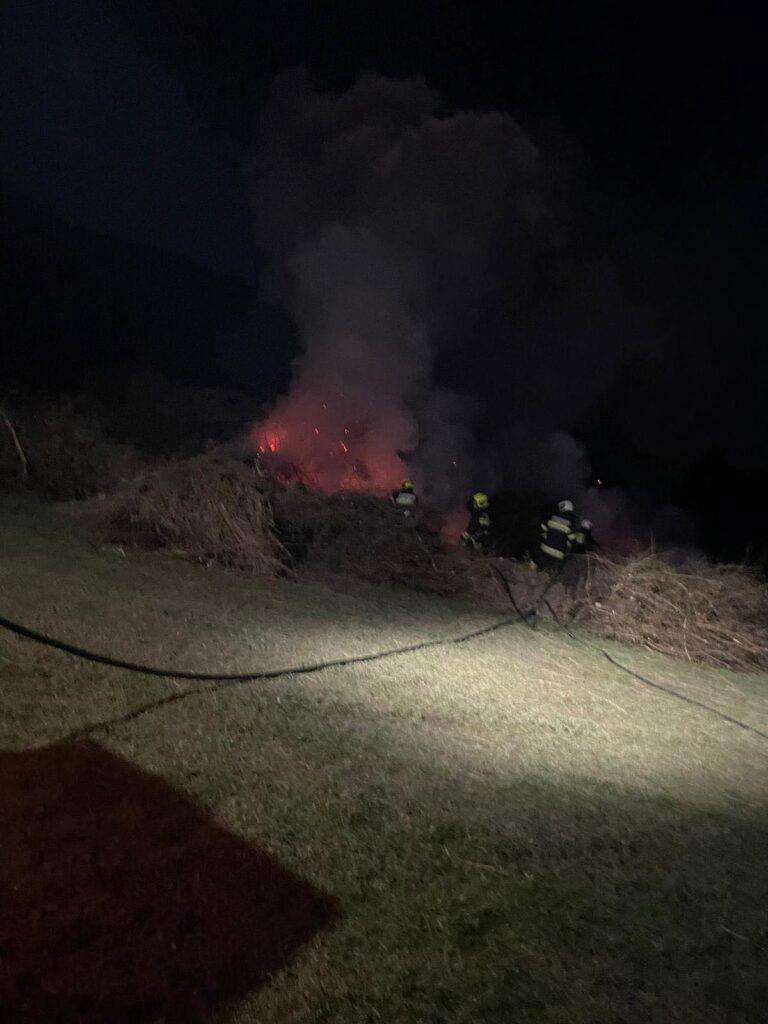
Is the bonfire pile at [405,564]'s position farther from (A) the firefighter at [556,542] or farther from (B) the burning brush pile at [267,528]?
(A) the firefighter at [556,542]

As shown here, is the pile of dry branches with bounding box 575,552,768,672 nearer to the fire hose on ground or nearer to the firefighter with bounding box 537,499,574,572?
the fire hose on ground

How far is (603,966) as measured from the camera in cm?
213

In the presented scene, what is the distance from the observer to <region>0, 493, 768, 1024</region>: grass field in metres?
2.01

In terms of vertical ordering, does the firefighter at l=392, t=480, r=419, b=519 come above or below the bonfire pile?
above

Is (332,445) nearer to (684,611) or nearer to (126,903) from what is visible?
(684,611)

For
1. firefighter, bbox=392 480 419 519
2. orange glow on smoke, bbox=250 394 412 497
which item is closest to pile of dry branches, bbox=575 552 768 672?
firefighter, bbox=392 480 419 519

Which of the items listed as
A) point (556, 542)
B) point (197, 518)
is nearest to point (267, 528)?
point (197, 518)

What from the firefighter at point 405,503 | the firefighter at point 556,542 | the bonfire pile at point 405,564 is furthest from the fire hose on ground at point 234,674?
the firefighter at point 405,503

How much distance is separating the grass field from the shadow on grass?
0.09m

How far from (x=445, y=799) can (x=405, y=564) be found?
18.5ft

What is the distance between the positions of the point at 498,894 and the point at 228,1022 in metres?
1.13

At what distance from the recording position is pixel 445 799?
3043 mm

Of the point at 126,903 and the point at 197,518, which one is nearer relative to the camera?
the point at 126,903

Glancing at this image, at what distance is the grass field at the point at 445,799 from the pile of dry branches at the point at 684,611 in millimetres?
1562
